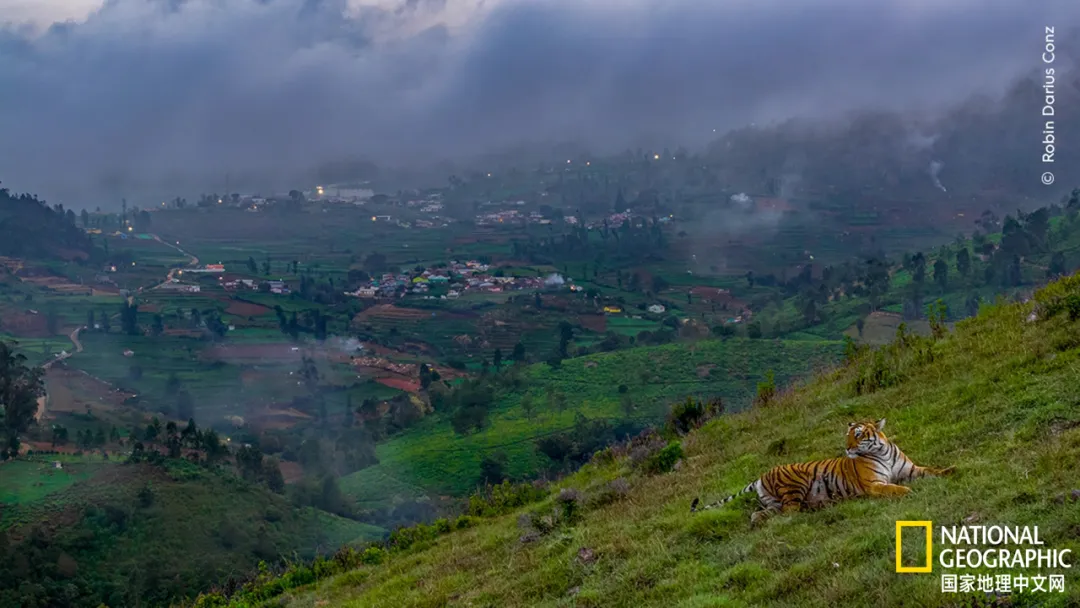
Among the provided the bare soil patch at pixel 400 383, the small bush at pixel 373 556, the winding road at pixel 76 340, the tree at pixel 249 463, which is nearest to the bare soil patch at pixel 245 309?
the winding road at pixel 76 340

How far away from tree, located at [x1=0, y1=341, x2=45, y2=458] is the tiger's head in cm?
5081

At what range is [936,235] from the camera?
4882 inches

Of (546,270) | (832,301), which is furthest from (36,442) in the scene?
(546,270)

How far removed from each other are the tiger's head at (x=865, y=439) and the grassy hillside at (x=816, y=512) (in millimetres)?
485

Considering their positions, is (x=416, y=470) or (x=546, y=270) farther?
(x=546, y=270)

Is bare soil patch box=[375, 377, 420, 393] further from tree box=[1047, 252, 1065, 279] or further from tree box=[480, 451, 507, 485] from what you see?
tree box=[1047, 252, 1065, 279]

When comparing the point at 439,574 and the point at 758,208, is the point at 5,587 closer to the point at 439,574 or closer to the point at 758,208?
the point at 439,574

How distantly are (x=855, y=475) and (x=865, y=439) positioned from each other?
1.17ft

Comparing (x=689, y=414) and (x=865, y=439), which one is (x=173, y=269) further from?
(x=865, y=439)

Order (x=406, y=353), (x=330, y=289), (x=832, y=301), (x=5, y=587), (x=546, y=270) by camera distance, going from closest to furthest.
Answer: (x=5, y=587) → (x=832, y=301) → (x=406, y=353) → (x=330, y=289) → (x=546, y=270)

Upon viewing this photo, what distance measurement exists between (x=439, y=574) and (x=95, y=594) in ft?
86.7

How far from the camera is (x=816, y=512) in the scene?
7730 mm

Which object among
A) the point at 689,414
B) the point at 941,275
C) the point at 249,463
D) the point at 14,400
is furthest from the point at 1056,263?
the point at 14,400

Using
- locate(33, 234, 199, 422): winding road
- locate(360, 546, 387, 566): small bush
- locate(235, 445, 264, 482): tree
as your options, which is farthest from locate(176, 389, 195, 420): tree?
locate(360, 546, 387, 566): small bush
